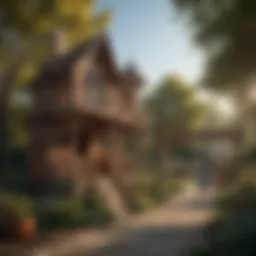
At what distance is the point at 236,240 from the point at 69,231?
281 centimetres

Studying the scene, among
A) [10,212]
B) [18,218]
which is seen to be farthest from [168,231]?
[10,212]

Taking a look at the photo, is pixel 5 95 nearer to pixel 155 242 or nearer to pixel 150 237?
pixel 150 237

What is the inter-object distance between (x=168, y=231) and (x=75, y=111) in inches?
79.0

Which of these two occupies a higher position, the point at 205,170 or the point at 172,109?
the point at 172,109

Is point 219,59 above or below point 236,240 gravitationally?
above

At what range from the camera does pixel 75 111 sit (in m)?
5.88

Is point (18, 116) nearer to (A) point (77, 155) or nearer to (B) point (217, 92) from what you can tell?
(A) point (77, 155)

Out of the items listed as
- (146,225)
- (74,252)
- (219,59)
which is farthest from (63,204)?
(219,59)

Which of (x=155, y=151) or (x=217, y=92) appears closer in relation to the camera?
(x=217, y=92)

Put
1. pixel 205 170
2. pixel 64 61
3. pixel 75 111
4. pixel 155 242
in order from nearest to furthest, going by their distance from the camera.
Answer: pixel 155 242
pixel 205 170
pixel 64 61
pixel 75 111

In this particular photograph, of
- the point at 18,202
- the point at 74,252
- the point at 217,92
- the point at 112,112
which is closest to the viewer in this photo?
the point at 217,92

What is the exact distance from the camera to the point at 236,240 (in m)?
2.78

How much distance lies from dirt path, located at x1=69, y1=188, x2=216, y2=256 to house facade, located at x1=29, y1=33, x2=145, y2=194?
0.91 m

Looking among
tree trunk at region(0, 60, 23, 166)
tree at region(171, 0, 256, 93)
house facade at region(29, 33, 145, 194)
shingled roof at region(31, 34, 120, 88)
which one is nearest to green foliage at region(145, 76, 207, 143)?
tree at region(171, 0, 256, 93)
